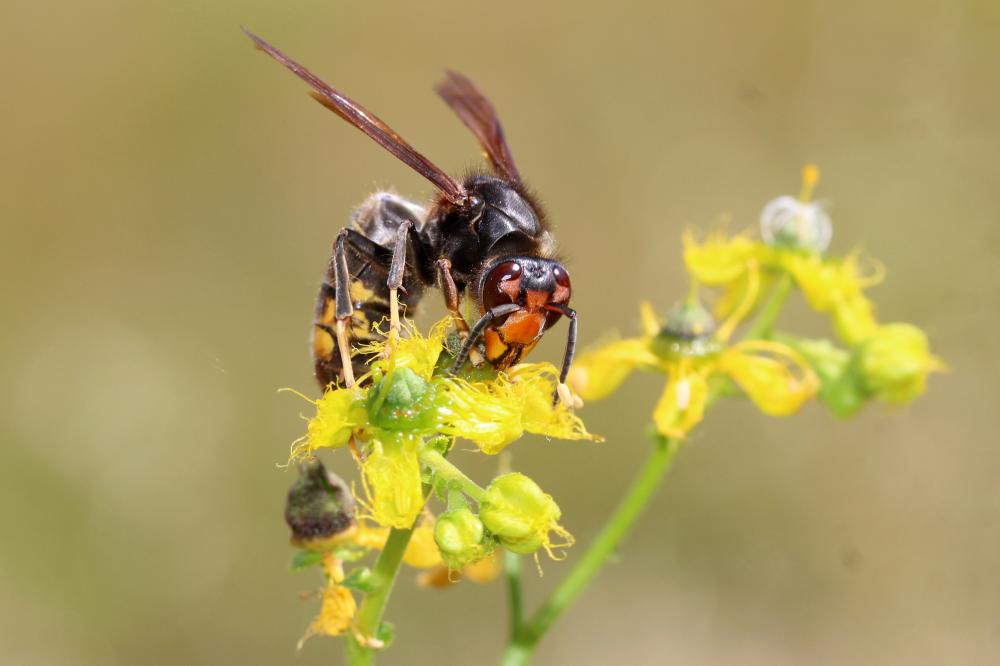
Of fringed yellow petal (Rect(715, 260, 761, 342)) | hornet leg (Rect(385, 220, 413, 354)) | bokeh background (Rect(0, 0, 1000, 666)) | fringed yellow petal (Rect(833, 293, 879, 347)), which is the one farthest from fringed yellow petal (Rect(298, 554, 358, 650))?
bokeh background (Rect(0, 0, 1000, 666))

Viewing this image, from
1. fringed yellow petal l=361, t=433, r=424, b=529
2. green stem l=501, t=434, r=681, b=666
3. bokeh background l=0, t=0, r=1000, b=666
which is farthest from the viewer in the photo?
bokeh background l=0, t=0, r=1000, b=666

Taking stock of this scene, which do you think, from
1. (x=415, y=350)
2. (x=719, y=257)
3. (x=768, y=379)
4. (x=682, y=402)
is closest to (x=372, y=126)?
(x=415, y=350)

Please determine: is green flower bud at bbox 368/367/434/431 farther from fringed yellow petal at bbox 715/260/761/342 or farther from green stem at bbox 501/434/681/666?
fringed yellow petal at bbox 715/260/761/342

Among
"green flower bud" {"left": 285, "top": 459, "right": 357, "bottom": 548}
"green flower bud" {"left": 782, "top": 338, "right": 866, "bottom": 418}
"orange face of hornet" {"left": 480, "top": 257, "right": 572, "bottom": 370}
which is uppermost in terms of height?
"green flower bud" {"left": 782, "top": 338, "right": 866, "bottom": 418}

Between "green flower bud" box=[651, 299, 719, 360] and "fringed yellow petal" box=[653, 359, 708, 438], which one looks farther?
"green flower bud" box=[651, 299, 719, 360]

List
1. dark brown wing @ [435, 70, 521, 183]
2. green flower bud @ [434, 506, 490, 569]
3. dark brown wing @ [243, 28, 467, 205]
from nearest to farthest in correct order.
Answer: green flower bud @ [434, 506, 490, 569], dark brown wing @ [243, 28, 467, 205], dark brown wing @ [435, 70, 521, 183]

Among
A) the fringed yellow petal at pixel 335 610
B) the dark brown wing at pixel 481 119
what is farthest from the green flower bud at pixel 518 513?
the dark brown wing at pixel 481 119

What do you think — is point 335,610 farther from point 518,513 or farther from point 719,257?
point 719,257
